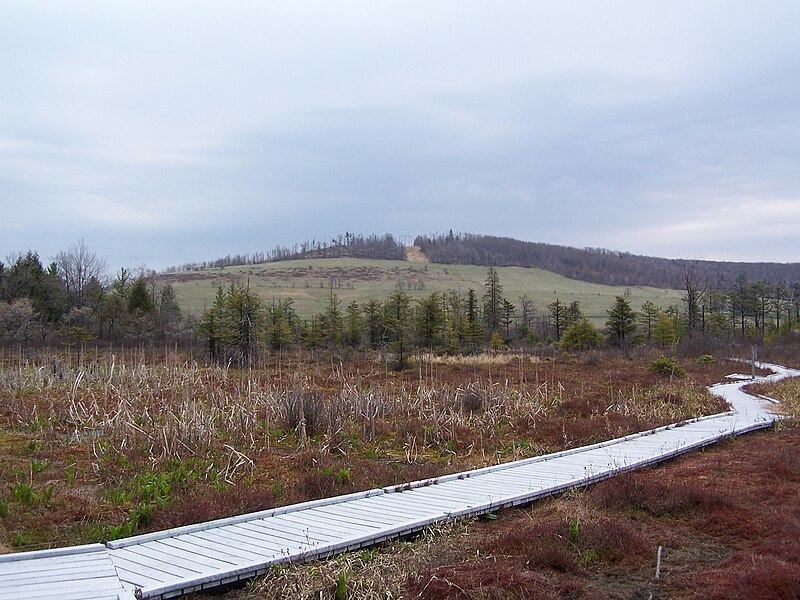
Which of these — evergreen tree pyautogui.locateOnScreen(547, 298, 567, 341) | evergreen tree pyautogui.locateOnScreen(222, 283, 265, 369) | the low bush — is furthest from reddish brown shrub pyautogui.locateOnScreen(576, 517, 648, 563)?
evergreen tree pyautogui.locateOnScreen(547, 298, 567, 341)

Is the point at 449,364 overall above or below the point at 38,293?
below

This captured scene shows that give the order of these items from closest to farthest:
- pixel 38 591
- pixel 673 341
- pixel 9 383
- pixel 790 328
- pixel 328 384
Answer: pixel 38 591 → pixel 9 383 → pixel 328 384 → pixel 673 341 → pixel 790 328

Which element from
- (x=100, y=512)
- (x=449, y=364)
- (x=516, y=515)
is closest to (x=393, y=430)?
(x=516, y=515)

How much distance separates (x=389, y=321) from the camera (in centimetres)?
3441

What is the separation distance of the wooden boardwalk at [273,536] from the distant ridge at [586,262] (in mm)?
98318

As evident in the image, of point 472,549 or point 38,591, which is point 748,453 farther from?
point 38,591

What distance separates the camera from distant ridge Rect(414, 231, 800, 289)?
10769 cm

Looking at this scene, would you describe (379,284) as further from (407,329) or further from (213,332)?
(213,332)

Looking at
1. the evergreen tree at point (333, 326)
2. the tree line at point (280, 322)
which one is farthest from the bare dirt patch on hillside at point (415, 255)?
the evergreen tree at point (333, 326)

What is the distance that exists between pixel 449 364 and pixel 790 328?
26.1m

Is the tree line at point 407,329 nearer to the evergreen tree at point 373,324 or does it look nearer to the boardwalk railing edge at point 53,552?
the evergreen tree at point 373,324

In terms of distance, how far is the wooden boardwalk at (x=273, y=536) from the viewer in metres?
4.66

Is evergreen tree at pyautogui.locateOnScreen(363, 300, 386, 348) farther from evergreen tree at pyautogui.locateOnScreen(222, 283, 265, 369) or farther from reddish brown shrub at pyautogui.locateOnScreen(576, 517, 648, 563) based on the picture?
reddish brown shrub at pyautogui.locateOnScreen(576, 517, 648, 563)

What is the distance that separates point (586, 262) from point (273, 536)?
4459 inches
